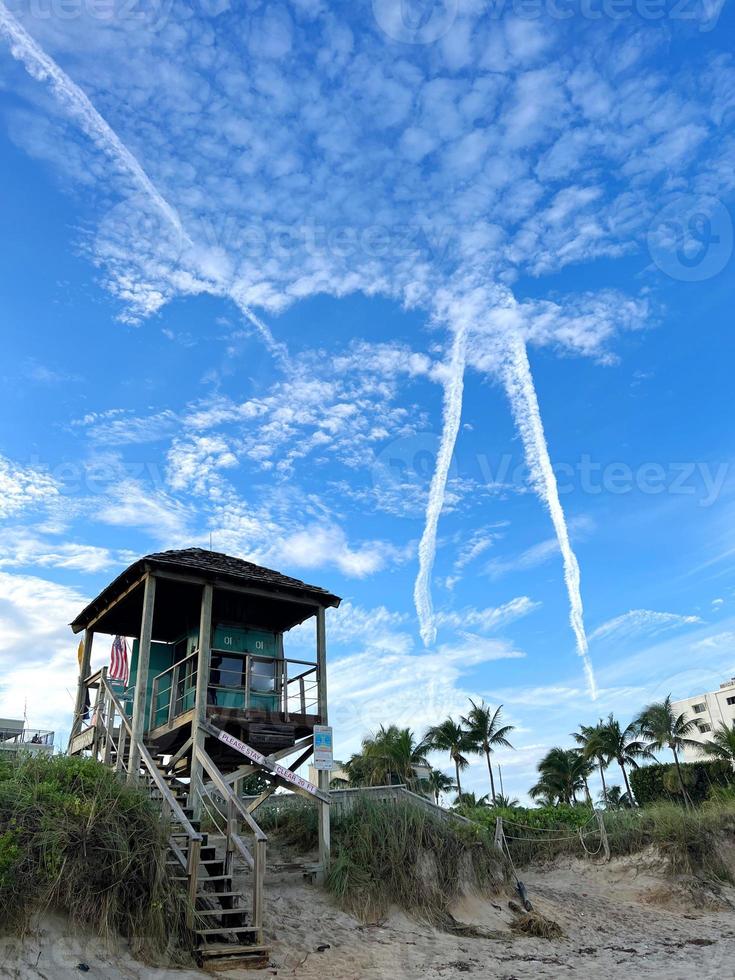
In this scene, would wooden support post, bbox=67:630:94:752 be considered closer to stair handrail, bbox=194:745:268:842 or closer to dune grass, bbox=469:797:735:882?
stair handrail, bbox=194:745:268:842

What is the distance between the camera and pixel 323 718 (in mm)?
15453

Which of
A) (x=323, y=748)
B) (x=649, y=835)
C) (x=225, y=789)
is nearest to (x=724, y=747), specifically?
(x=649, y=835)

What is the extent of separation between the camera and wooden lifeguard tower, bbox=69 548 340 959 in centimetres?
1345

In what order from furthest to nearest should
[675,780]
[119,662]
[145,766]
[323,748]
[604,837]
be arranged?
1. [675,780]
2. [604,837]
3. [119,662]
4. [323,748]
5. [145,766]

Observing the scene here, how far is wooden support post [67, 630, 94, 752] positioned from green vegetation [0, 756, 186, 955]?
6503mm

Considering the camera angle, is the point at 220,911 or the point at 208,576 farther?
the point at 208,576

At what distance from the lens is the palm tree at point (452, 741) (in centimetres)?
5253

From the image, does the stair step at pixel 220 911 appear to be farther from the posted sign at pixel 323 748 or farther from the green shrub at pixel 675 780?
the green shrub at pixel 675 780

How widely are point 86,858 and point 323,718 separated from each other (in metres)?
7.18

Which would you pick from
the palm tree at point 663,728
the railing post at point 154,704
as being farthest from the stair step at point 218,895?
the palm tree at point 663,728

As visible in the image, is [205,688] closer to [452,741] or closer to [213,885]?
[213,885]

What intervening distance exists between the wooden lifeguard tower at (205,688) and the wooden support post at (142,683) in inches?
0.8

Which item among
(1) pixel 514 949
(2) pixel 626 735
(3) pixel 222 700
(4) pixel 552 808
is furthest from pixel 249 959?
(2) pixel 626 735

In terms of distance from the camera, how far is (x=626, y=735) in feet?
156
